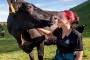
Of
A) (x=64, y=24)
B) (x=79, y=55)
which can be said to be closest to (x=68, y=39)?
(x=79, y=55)

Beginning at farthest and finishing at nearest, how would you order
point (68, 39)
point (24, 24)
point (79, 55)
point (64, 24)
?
point (24, 24)
point (68, 39)
point (79, 55)
point (64, 24)

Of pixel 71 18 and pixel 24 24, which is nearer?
pixel 71 18

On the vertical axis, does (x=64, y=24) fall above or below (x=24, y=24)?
above

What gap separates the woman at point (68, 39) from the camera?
6.38 metres

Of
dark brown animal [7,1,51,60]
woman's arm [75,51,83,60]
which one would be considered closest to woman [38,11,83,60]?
woman's arm [75,51,83,60]

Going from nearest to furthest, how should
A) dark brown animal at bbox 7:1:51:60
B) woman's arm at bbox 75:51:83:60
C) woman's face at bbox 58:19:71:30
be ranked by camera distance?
woman's face at bbox 58:19:71:30
woman's arm at bbox 75:51:83:60
dark brown animal at bbox 7:1:51:60

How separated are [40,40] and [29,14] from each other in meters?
1.58

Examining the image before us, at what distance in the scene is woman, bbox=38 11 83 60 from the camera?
6.38 metres

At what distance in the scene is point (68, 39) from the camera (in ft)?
22.1

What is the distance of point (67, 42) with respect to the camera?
22.1ft

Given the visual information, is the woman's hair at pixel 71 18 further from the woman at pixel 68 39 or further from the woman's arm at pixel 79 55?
the woman's arm at pixel 79 55

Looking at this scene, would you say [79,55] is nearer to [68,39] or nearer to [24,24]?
[68,39]

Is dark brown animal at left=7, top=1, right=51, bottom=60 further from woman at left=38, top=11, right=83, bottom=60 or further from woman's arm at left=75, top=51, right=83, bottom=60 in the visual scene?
woman's arm at left=75, top=51, right=83, bottom=60

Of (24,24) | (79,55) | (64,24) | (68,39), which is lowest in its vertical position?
(79,55)
